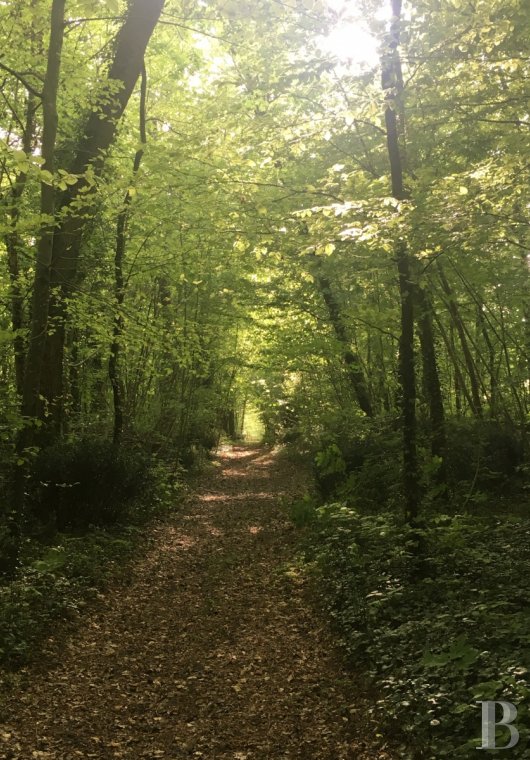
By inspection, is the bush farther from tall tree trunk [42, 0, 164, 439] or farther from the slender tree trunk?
the slender tree trunk

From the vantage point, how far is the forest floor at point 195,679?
4.02m

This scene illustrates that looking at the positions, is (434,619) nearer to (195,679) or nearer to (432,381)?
(195,679)

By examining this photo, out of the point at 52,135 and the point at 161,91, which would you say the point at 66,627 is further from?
the point at 161,91

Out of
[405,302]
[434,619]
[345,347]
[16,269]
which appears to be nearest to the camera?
[434,619]

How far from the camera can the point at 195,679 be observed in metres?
5.02

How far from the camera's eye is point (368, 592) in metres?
5.94

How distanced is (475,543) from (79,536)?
18.2 feet

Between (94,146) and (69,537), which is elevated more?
(94,146)

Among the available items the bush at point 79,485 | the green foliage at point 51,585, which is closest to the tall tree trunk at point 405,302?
the green foliage at point 51,585

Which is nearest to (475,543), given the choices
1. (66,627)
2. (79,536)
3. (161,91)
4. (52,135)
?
(66,627)

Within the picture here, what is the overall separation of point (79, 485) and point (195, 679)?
14.2 feet

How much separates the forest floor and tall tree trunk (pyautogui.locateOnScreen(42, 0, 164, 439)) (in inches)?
134

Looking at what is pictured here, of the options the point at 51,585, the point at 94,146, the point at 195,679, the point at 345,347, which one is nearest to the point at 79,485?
the point at 51,585

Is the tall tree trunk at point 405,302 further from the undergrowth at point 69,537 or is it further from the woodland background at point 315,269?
the undergrowth at point 69,537
